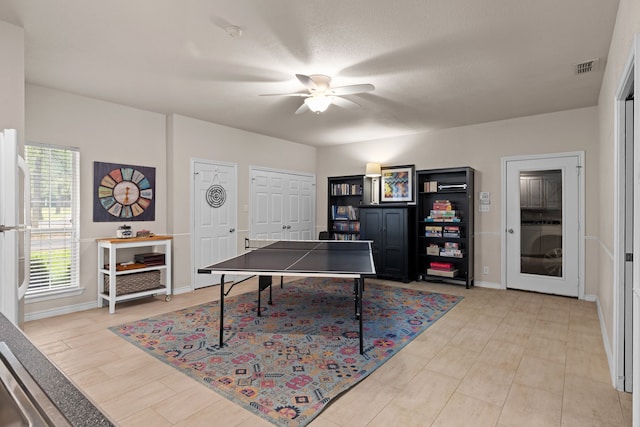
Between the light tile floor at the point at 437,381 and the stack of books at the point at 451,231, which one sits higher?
the stack of books at the point at 451,231

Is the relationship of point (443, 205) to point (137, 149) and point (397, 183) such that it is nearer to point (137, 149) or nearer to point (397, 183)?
point (397, 183)

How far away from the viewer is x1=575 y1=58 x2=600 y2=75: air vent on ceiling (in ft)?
10.3

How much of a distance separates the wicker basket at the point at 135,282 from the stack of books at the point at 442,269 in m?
4.17

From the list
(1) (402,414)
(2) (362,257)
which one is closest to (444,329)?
(2) (362,257)

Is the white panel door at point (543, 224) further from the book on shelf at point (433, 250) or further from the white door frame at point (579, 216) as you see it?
the book on shelf at point (433, 250)

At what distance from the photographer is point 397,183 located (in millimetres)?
6215

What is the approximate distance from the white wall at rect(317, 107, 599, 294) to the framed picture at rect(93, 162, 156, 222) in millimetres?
3844

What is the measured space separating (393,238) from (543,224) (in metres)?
2.19

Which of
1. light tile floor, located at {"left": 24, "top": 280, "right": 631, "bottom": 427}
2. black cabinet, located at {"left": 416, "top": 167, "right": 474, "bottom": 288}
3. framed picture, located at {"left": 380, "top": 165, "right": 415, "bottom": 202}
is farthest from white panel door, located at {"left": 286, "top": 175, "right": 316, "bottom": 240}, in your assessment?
light tile floor, located at {"left": 24, "top": 280, "right": 631, "bottom": 427}

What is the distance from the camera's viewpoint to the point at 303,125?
216 inches

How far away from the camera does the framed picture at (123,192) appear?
427cm

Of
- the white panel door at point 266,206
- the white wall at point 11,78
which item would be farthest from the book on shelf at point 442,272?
the white wall at point 11,78

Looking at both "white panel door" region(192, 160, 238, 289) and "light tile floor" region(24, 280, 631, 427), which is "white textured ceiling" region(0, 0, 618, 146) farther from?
"light tile floor" region(24, 280, 631, 427)

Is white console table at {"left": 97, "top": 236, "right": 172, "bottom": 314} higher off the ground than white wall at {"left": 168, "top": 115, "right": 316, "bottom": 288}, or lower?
lower
